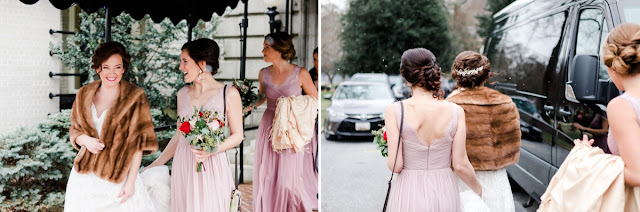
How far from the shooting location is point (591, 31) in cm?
377

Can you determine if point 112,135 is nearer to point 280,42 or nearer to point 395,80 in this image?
point 280,42

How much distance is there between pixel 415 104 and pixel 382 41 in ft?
11.1

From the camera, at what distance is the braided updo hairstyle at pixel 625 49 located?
7.31ft

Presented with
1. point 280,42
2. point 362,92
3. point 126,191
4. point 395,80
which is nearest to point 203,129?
point 126,191

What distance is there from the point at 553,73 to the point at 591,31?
24.1 inches

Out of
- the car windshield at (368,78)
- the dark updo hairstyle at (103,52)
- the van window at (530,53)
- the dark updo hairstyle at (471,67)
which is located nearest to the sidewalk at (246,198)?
the car windshield at (368,78)

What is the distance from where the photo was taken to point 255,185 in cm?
504

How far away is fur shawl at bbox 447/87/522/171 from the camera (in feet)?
10.6

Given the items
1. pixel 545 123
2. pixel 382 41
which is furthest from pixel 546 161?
pixel 382 41

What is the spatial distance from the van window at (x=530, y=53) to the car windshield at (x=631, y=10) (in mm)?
1008

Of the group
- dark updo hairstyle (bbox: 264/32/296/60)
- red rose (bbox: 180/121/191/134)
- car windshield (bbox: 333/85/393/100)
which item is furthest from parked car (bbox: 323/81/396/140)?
red rose (bbox: 180/121/191/134)

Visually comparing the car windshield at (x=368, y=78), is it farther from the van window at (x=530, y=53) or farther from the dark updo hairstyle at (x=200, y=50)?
the dark updo hairstyle at (x=200, y=50)

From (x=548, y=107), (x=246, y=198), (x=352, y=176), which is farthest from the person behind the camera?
(x=246, y=198)

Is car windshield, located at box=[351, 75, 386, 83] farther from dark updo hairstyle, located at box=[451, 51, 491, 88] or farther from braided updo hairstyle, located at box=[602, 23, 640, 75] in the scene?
braided updo hairstyle, located at box=[602, 23, 640, 75]
